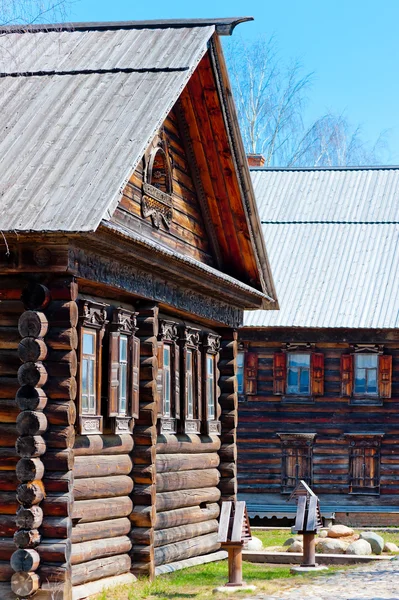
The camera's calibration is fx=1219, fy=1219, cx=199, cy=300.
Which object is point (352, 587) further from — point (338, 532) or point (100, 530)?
point (338, 532)

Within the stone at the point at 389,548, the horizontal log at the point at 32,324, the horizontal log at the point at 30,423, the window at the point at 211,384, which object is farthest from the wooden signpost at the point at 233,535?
the stone at the point at 389,548

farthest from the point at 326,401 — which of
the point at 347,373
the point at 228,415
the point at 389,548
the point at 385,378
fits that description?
the point at 228,415

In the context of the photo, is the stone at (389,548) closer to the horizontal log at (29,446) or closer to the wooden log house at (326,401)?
the wooden log house at (326,401)

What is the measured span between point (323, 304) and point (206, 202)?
1091 cm

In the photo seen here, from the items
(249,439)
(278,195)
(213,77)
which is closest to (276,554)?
(213,77)

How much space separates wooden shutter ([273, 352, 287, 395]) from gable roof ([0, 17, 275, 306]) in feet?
39.1

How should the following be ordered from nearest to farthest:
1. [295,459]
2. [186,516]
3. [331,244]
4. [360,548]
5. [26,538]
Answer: [26,538], [186,516], [360,548], [295,459], [331,244]

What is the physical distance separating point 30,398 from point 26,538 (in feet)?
4.67

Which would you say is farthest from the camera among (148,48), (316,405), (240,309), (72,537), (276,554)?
(316,405)

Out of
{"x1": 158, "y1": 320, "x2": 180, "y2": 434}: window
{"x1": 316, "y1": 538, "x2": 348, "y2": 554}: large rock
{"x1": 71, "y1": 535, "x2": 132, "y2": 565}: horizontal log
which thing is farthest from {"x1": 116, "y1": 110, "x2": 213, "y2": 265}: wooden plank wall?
{"x1": 316, "y1": 538, "x2": 348, "y2": 554}: large rock

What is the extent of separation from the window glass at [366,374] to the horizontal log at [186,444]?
9520 mm

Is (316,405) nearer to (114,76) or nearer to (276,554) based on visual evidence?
(276,554)

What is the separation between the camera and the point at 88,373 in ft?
46.4

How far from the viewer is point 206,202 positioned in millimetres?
18859
